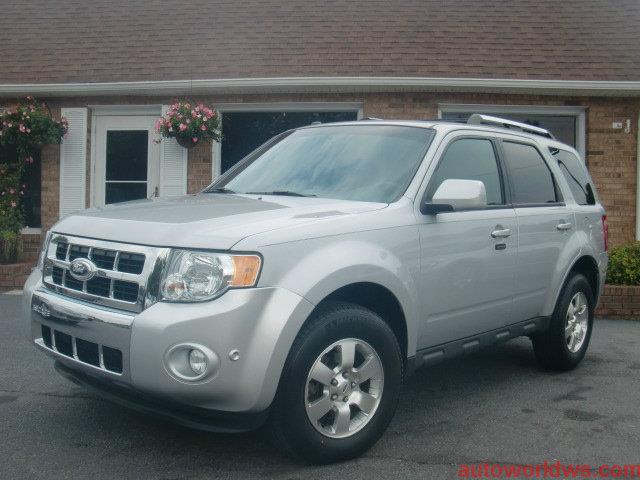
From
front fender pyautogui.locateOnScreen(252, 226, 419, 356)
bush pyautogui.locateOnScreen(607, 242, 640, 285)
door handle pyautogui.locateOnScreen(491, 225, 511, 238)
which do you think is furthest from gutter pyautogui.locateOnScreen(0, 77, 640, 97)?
front fender pyautogui.locateOnScreen(252, 226, 419, 356)

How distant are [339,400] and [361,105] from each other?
8.12 m

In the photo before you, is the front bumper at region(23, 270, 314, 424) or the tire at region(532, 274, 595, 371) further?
the tire at region(532, 274, 595, 371)

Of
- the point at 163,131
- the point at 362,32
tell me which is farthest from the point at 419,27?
the point at 163,131

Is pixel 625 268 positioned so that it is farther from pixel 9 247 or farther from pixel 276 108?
pixel 9 247

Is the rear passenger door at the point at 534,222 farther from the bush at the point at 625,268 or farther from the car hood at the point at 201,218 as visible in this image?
the bush at the point at 625,268

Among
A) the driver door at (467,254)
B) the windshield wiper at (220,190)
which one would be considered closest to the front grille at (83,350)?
the windshield wiper at (220,190)

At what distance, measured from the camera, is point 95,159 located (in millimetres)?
11875

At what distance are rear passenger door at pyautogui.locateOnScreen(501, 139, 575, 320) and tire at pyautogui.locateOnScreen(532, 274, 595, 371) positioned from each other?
285 mm

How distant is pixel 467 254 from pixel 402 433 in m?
1.12

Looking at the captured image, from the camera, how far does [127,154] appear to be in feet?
39.0

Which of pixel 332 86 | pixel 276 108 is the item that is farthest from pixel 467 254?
pixel 276 108

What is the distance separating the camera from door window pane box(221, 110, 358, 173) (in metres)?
→ 11.6

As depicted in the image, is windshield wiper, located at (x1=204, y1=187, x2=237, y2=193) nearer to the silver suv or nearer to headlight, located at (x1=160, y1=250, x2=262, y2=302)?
the silver suv

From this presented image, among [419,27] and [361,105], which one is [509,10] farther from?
[361,105]
